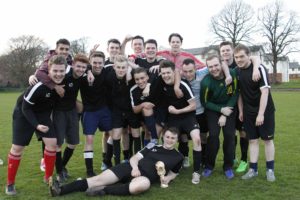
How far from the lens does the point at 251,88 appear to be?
5.94 metres

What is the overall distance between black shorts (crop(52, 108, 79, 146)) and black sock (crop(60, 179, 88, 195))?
3.28 feet

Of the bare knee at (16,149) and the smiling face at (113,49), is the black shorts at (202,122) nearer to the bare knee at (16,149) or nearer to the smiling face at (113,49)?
the smiling face at (113,49)

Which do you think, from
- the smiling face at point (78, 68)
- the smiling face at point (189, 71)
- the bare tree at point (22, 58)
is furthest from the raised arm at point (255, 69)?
the bare tree at point (22, 58)

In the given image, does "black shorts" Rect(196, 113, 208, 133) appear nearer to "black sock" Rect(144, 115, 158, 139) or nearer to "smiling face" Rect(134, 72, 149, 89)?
"black sock" Rect(144, 115, 158, 139)

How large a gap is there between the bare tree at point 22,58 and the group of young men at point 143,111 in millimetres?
66188

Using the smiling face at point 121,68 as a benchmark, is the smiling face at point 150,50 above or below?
above

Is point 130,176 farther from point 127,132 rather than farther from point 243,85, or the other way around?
point 243,85

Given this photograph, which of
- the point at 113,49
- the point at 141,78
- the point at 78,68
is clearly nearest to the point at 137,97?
the point at 141,78

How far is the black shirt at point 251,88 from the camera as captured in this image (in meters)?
5.80

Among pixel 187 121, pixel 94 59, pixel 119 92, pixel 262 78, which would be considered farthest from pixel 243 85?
pixel 94 59

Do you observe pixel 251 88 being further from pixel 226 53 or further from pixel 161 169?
pixel 161 169

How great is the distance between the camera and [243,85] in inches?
238

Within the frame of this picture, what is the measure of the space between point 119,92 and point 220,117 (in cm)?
201

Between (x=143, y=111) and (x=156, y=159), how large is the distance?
1156 mm
